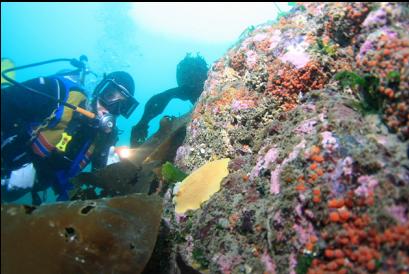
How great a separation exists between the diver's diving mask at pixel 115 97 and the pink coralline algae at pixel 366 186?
4476 mm

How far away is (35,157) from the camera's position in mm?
4629

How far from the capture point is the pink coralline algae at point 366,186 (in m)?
2.07

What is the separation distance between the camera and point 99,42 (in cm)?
6338

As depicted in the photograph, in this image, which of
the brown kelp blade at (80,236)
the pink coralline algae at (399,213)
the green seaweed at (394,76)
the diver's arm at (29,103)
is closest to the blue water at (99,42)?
the diver's arm at (29,103)

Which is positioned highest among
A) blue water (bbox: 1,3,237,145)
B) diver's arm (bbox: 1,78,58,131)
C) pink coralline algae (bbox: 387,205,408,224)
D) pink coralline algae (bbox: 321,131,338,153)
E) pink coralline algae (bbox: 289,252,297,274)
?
blue water (bbox: 1,3,237,145)

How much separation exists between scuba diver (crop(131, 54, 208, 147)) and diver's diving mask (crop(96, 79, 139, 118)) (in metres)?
1.05

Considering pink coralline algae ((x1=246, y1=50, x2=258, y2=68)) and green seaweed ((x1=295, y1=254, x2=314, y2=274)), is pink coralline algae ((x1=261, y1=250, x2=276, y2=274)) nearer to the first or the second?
green seaweed ((x1=295, y1=254, x2=314, y2=274))

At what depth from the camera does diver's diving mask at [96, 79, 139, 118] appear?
549 centimetres

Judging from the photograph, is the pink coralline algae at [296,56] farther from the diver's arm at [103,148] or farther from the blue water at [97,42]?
the blue water at [97,42]

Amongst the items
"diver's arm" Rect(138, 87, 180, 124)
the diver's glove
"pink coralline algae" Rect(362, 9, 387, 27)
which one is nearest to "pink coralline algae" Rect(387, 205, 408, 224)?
"pink coralline algae" Rect(362, 9, 387, 27)

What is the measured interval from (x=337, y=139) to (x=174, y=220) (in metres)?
2.23

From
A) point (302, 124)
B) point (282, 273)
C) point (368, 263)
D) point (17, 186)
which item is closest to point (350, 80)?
point (302, 124)

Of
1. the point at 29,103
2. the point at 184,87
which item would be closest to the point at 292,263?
the point at 29,103

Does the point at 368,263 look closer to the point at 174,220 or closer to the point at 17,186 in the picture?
the point at 174,220
